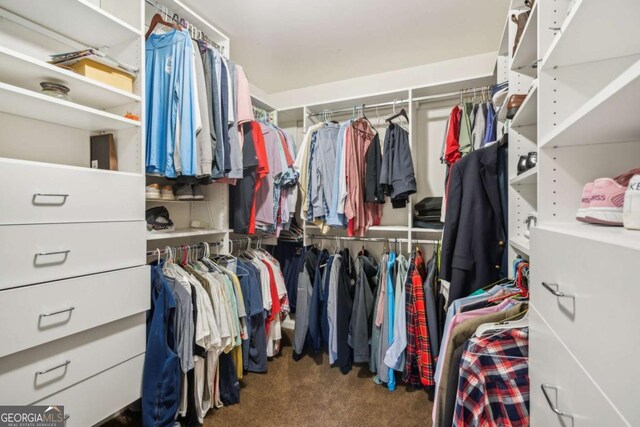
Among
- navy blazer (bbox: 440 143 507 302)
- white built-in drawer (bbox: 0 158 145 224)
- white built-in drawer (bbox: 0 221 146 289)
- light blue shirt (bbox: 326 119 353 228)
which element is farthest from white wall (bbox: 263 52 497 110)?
white built-in drawer (bbox: 0 221 146 289)

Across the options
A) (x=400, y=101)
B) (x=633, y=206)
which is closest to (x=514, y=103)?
(x=633, y=206)

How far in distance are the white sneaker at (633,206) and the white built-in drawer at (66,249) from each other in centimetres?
163

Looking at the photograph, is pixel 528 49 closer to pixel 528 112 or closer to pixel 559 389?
pixel 528 112

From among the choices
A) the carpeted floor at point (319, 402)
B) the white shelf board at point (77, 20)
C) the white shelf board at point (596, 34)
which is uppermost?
the white shelf board at point (77, 20)

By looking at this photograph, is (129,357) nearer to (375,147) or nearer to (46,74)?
(46,74)

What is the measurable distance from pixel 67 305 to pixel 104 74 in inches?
38.7

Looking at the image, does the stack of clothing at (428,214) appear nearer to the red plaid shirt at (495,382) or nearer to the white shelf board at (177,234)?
the red plaid shirt at (495,382)

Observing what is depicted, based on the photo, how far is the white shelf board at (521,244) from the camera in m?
1.08

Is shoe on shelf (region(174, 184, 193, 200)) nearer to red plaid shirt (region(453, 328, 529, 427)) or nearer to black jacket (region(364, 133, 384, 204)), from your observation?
black jacket (region(364, 133, 384, 204))

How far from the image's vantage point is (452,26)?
185 centimetres

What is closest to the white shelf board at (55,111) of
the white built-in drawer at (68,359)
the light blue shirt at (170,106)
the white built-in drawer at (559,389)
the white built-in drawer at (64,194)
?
the light blue shirt at (170,106)

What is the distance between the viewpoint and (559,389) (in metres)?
0.58

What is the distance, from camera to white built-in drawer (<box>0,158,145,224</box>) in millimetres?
918

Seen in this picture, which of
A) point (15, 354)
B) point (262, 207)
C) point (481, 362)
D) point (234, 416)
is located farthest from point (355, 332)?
point (15, 354)
